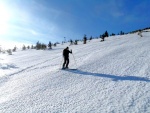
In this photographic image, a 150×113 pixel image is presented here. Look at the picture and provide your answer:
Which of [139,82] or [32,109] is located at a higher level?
[139,82]

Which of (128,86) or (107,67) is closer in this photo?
(128,86)

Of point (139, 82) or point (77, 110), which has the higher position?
point (139, 82)

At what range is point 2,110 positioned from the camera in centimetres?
1183

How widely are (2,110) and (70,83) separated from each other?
5846mm

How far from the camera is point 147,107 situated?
1062 centimetres

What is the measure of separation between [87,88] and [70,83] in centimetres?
210

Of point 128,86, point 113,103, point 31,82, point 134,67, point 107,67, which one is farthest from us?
point 107,67

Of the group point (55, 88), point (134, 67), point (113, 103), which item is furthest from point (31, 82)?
point (134, 67)

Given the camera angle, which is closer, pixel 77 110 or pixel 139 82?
pixel 77 110

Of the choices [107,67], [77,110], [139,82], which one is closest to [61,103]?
[77,110]

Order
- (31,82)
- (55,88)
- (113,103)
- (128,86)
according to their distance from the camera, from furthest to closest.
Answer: (31,82) → (55,88) → (128,86) → (113,103)

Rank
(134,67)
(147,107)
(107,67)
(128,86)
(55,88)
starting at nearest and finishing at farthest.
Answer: (147,107)
(128,86)
(55,88)
(134,67)
(107,67)

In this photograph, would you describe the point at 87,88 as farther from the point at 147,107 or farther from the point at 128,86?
the point at 147,107

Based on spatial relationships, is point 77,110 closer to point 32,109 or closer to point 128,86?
point 32,109
